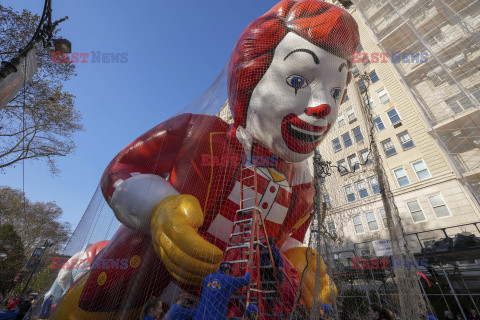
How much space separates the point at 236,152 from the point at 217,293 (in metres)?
1.43

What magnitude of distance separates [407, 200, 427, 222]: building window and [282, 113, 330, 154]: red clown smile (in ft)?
38.0

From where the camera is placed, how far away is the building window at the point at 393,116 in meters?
12.8

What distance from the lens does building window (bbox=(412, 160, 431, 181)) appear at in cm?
1097

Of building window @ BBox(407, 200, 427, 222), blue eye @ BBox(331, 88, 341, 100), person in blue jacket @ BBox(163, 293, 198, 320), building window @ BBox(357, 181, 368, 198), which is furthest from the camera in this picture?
building window @ BBox(407, 200, 427, 222)

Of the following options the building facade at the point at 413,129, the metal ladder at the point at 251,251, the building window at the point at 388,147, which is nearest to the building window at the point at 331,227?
the building facade at the point at 413,129

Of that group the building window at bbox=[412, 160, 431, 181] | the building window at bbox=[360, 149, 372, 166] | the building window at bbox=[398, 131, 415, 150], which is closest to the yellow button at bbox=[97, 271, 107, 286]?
the building window at bbox=[360, 149, 372, 166]

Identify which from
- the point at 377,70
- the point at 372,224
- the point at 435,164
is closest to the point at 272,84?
the point at 372,224

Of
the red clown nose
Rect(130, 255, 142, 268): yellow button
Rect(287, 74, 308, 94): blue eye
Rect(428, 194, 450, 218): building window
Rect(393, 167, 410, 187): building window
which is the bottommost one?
Rect(130, 255, 142, 268): yellow button

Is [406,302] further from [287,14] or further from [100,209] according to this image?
[100,209]

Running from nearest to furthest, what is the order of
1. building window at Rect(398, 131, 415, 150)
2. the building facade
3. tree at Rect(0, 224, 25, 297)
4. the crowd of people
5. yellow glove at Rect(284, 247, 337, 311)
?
the crowd of people < yellow glove at Rect(284, 247, 337, 311) < the building facade < building window at Rect(398, 131, 415, 150) < tree at Rect(0, 224, 25, 297)

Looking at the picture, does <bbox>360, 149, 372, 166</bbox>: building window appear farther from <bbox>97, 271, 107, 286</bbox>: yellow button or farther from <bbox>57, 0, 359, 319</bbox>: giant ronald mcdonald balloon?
<bbox>97, 271, 107, 286</bbox>: yellow button

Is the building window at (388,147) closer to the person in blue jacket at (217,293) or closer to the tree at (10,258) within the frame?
the person in blue jacket at (217,293)

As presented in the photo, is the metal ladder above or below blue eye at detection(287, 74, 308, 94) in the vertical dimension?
below

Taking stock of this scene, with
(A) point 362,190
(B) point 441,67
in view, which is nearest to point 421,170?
(B) point 441,67
